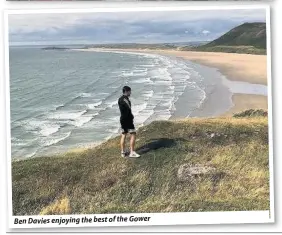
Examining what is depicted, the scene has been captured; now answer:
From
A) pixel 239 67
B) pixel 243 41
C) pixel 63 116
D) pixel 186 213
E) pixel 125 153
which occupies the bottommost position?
pixel 186 213

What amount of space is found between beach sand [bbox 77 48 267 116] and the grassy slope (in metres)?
0.21

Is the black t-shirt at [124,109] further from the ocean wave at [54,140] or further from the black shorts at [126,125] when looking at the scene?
the ocean wave at [54,140]

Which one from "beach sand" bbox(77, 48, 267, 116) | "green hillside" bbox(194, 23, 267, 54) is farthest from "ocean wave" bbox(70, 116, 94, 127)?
"green hillside" bbox(194, 23, 267, 54)

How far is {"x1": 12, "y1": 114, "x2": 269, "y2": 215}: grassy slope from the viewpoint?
25.2 feet

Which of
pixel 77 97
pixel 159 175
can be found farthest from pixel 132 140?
pixel 77 97

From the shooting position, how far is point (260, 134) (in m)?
7.83

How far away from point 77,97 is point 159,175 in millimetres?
1473

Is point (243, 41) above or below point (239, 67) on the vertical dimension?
above

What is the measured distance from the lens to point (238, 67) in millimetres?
8070

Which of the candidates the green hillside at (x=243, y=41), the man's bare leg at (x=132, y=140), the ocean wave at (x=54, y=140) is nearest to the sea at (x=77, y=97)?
the ocean wave at (x=54, y=140)

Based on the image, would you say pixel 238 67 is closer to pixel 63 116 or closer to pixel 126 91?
pixel 126 91

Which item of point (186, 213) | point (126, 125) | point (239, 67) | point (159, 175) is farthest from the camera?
point (239, 67)

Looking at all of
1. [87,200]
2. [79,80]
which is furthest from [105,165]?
[79,80]

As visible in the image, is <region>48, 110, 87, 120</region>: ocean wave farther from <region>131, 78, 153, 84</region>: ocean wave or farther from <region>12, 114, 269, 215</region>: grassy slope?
<region>131, 78, 153, 84</region>: ocean wave
